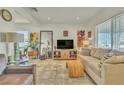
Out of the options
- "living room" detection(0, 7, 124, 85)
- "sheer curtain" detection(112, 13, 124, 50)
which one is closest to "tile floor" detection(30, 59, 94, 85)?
"living room" detection(0, 7, 124, 85)

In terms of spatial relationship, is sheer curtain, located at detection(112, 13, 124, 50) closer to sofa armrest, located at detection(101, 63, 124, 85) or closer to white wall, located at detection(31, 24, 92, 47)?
sofa armrest, located at detection(101, 63, 124, 85)

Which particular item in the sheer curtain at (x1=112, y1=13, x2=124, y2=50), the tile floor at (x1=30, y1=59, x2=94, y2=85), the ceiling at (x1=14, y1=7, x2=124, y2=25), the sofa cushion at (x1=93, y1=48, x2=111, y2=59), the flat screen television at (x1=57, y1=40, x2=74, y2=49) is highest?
the ceiling at (x1=14, y1=7, x2=124, y2=25)

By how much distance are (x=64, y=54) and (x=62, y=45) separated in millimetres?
694

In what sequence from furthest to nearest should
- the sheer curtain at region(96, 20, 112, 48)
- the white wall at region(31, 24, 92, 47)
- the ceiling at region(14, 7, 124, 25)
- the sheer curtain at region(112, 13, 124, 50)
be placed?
the white wall at region(31, 24, 92, 47) < the sheer curtain at region(96, 20, 112, 48) < the ceiling at region(14, 7, 124, 25) < the sheer curtain at region(112, 13, 124, 50)

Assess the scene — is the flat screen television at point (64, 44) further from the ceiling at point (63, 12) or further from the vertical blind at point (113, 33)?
the vertical blind at point (113, 33)

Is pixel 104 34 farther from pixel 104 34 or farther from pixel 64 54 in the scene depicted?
pixel 64 54

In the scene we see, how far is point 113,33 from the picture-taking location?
6188 mm

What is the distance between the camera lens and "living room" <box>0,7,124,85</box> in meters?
3.49

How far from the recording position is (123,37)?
5.37m

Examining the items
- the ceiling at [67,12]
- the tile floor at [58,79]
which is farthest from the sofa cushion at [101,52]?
the ceiling at [67,12]

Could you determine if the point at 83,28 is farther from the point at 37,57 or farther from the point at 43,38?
the point at 37,57

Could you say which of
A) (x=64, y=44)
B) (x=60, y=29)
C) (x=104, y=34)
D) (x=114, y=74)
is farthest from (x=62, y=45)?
(x=114, y=74)

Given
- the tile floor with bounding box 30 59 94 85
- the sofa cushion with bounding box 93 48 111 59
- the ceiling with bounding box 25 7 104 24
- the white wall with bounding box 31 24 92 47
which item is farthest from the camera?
the white wall with bounding box 31 24 92 47
